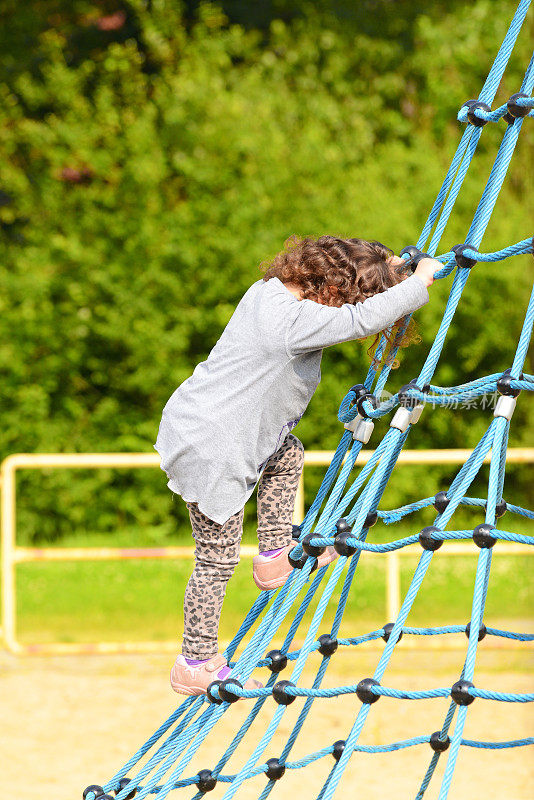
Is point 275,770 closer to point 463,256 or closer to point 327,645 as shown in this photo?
point 327,645

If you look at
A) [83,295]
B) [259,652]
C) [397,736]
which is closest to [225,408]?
[259,652]

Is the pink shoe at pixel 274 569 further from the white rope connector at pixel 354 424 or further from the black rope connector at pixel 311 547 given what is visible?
the white rope connector at pixel 354 424

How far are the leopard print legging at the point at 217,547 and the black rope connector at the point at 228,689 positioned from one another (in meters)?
0.09

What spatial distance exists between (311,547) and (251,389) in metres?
0.35

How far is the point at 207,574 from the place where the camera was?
2.19 meters

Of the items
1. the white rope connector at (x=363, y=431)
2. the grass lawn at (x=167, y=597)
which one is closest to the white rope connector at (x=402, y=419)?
the white rope connector at (x=363, y=431)

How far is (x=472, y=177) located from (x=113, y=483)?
343 centimetres

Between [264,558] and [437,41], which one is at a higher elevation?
[437,41]

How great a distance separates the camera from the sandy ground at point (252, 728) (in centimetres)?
376

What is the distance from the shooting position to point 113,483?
8055 millimetres

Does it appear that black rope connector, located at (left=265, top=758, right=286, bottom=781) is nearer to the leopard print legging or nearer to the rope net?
the rope net

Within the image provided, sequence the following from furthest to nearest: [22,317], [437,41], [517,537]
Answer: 1. [437,41]
2. [22,317]
3. [517,537]

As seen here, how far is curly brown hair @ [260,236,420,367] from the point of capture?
212 cm

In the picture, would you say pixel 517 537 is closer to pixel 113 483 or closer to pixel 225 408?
pixel 225 408
